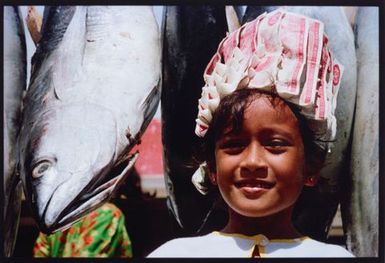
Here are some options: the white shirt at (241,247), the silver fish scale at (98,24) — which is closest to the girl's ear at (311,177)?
the white shirt at (241,247)

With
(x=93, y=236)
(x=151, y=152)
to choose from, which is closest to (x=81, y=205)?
(x=93, y=236)

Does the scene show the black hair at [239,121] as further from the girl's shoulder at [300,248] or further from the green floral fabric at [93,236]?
the green floral fabric at [93,236]

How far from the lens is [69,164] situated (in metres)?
2.98

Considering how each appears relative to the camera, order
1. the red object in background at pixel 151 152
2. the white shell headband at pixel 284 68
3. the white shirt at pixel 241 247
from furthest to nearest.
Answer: the red object in background at pixel 151 152, the white shirt at pixel 241 247, the white shell headband at pixel 284 68

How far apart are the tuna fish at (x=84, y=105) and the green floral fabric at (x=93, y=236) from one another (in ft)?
0.13

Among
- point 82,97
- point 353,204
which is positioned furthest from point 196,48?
point 353,204

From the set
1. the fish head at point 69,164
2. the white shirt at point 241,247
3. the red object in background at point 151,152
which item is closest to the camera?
the white shirt at point 241,247

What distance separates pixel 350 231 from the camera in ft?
10.5

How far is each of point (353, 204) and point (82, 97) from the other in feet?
4.37

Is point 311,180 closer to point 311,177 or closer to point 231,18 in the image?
point 311,177

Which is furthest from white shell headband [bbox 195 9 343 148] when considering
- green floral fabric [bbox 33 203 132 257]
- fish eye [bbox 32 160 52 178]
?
fish eye [bbox 32 160 52 178]

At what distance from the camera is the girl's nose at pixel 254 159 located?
2.78 metres

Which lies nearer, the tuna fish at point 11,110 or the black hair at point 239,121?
the black hair at point 239,121

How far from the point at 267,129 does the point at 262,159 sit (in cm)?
12
